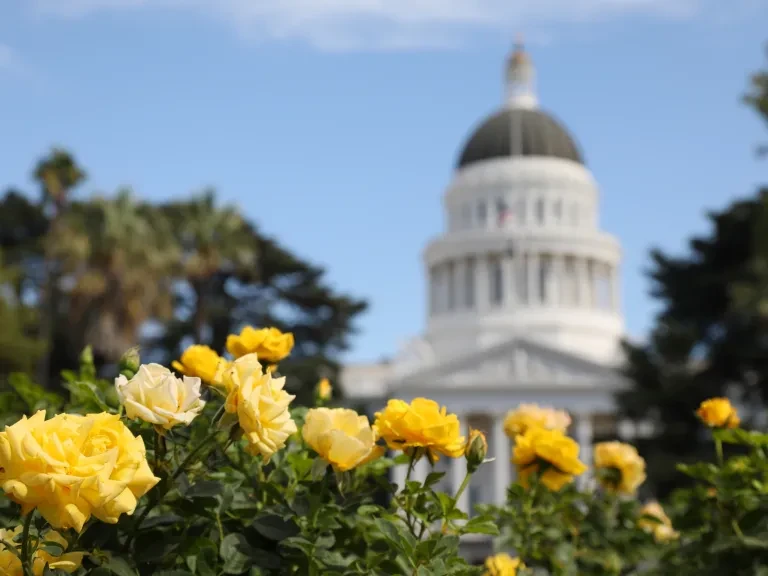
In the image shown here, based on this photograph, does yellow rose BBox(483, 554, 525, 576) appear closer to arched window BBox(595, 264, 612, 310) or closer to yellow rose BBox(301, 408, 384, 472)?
yellow rose BBox(301, 408, 384, 472)

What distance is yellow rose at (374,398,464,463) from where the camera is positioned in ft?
9.52

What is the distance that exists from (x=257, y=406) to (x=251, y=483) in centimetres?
86

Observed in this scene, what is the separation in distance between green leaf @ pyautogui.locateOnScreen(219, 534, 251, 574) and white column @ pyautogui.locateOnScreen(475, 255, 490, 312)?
217 ft

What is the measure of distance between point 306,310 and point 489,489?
15516mm

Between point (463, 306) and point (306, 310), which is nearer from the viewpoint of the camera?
point (306, 310)

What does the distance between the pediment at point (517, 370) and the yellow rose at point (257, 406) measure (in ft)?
169

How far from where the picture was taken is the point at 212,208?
43219mm

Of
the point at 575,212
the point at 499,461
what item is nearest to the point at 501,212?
the point at 575,212

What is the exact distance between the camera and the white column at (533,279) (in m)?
68.5

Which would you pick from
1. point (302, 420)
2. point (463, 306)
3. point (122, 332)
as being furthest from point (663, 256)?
point (302, 420)

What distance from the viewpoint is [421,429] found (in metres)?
2.90

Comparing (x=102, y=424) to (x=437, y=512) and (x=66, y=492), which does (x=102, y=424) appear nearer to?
(x=66, y=492)

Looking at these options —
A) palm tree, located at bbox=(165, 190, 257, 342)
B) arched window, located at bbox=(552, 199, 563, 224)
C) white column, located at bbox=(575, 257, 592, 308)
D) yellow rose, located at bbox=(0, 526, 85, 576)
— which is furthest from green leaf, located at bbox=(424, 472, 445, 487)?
arched window, located at bbox=(552, 199, 563, 224)

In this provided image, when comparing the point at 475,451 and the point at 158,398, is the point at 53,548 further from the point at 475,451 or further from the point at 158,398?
the point at 475,451
